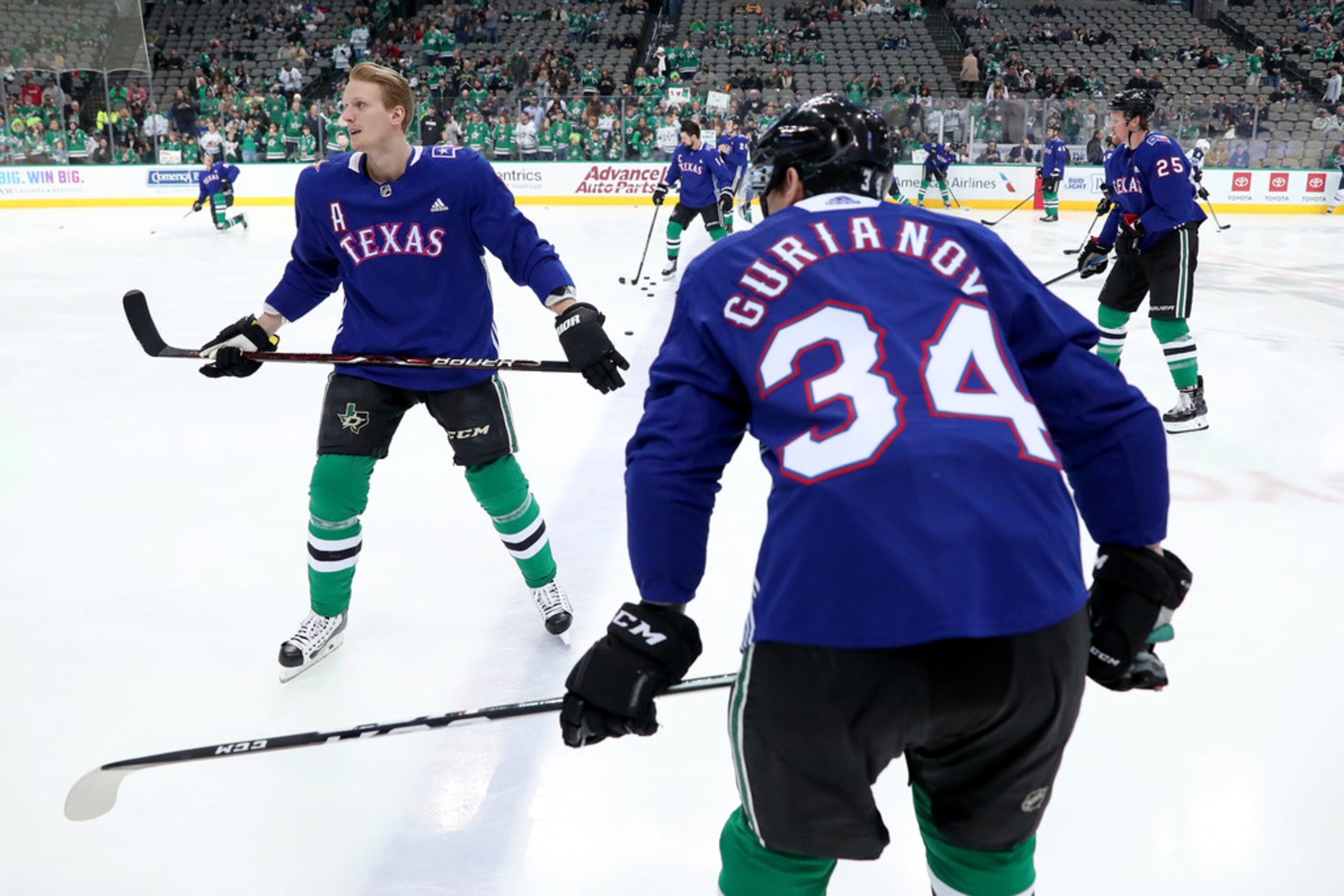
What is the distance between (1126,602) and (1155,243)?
13.0 ft

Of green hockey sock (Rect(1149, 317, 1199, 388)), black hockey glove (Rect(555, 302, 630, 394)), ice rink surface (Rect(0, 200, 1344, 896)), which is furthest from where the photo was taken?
green hockey sock (Rect(1149, 317, 1199, 388))

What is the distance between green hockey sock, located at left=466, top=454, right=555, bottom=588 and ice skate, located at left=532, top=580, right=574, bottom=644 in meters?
0.02

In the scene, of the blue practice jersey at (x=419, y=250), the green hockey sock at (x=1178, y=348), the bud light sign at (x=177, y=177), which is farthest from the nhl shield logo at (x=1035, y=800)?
the bud light sign at (x=177, y=177)

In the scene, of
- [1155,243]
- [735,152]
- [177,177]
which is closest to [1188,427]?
[1155,243]

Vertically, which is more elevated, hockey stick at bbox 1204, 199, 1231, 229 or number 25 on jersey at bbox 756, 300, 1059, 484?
number 25 on jersey at bbox 756, 300, 1059, 484

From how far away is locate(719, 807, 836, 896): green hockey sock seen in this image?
1162mm

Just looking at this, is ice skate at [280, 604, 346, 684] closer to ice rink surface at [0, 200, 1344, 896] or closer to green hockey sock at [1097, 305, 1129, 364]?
ice rink surface at [0, 200, 1344, 896]

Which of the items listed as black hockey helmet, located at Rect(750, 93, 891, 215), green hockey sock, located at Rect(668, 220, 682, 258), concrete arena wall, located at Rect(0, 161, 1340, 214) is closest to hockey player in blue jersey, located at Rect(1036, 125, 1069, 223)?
concrete arena wall, located at Rect(0, 161, 1340, 214)

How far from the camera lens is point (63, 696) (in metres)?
2.59

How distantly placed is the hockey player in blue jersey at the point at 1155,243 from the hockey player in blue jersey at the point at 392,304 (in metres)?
2.92

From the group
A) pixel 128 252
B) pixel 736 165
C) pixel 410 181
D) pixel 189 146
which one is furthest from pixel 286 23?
pixel 410 181

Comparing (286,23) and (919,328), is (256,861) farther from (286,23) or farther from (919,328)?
(286,23)

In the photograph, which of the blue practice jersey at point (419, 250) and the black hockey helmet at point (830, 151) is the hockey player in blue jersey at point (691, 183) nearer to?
the blue practice jersey at point (419, 250)

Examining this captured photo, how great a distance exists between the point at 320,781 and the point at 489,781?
14.2 inches
